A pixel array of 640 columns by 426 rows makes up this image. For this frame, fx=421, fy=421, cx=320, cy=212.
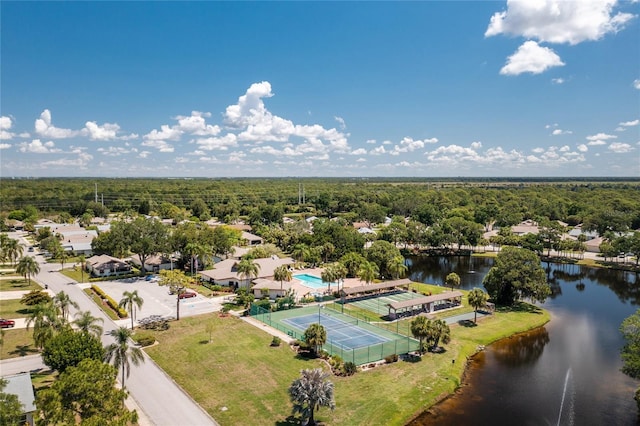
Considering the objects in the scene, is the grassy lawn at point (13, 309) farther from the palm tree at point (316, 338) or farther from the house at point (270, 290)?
the palm tree at point (316, 338)

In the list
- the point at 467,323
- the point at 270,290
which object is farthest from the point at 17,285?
the point at 467,323

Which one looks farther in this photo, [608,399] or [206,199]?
[206,199]

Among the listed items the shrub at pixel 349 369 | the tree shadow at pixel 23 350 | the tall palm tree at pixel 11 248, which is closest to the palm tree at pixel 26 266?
the tall palm tree at pixel 11 248

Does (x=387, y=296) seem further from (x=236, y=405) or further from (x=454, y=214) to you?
(x=454, y=214)

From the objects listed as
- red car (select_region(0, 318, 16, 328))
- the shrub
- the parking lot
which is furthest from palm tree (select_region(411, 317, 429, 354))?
red car (select_region(0, 318, 16, 328))

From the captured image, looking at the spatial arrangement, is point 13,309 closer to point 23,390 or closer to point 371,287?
point 23,390

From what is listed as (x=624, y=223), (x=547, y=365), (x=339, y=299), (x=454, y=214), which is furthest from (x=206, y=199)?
(x=547, y=365)
